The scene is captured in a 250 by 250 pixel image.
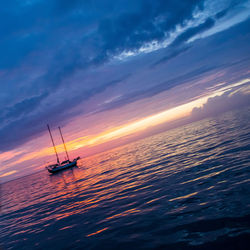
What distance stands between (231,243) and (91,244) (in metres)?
5.76

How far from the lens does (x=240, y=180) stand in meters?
10.0

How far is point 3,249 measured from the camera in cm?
1064

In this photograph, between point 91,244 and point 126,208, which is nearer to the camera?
point 91,244

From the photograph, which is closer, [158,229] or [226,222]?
[226,222]

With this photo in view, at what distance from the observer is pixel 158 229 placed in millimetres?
7645

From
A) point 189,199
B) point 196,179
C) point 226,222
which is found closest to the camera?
point 226,222

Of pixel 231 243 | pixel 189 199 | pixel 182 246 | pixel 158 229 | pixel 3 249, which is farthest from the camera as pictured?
pixel 3 249

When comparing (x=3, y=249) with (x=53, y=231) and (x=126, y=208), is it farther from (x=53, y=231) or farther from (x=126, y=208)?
(x=126, y=208)

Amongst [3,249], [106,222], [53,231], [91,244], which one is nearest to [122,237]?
[91,244]

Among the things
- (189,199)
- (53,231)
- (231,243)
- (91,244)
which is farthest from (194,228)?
(53,231)

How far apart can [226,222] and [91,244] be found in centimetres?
585

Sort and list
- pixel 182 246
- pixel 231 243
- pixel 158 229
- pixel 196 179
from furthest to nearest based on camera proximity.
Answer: pixel 196 179 < pixel 158 229 < pixel 182 246 < pixel 231 243

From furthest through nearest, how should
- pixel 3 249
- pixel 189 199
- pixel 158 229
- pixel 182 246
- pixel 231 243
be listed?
pixel 3 249, pixel 189 199, pixel 158 229, pixel 182 246, pixel 231 243

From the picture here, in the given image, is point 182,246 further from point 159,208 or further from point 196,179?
point 196,179
